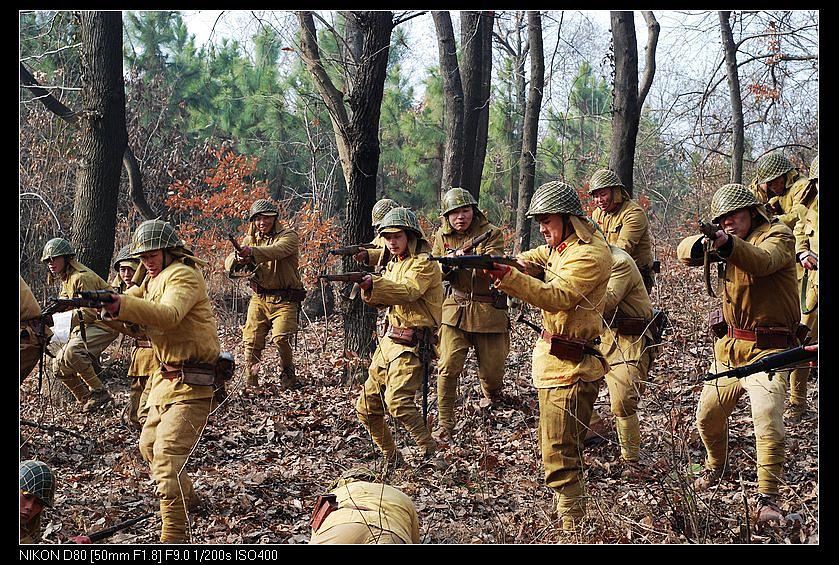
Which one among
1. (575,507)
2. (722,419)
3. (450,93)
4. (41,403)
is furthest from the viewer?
(450,93)

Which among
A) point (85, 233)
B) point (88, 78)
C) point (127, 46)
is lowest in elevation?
point (85, 233)

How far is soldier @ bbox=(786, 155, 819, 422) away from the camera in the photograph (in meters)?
7.81

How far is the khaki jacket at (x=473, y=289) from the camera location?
8.07m

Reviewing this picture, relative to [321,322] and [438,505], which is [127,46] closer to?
[321,322]

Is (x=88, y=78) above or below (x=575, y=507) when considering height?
above

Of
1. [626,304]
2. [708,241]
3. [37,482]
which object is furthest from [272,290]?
[708,241]

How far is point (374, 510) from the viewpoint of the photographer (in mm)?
3365

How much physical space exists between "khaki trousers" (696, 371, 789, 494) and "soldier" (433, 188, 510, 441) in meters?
2.67

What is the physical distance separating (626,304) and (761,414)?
6.23 ft

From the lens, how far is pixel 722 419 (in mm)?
5875

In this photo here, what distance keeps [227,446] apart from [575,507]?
13.8 ft

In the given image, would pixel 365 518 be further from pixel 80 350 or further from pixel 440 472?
pixel 80 350

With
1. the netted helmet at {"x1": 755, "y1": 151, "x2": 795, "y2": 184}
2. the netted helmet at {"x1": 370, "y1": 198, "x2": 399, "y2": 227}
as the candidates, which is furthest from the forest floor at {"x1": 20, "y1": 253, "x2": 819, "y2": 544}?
the netted helmet at {"x1": 755, "y1": 151, "x2": 795, "y2": 184}
